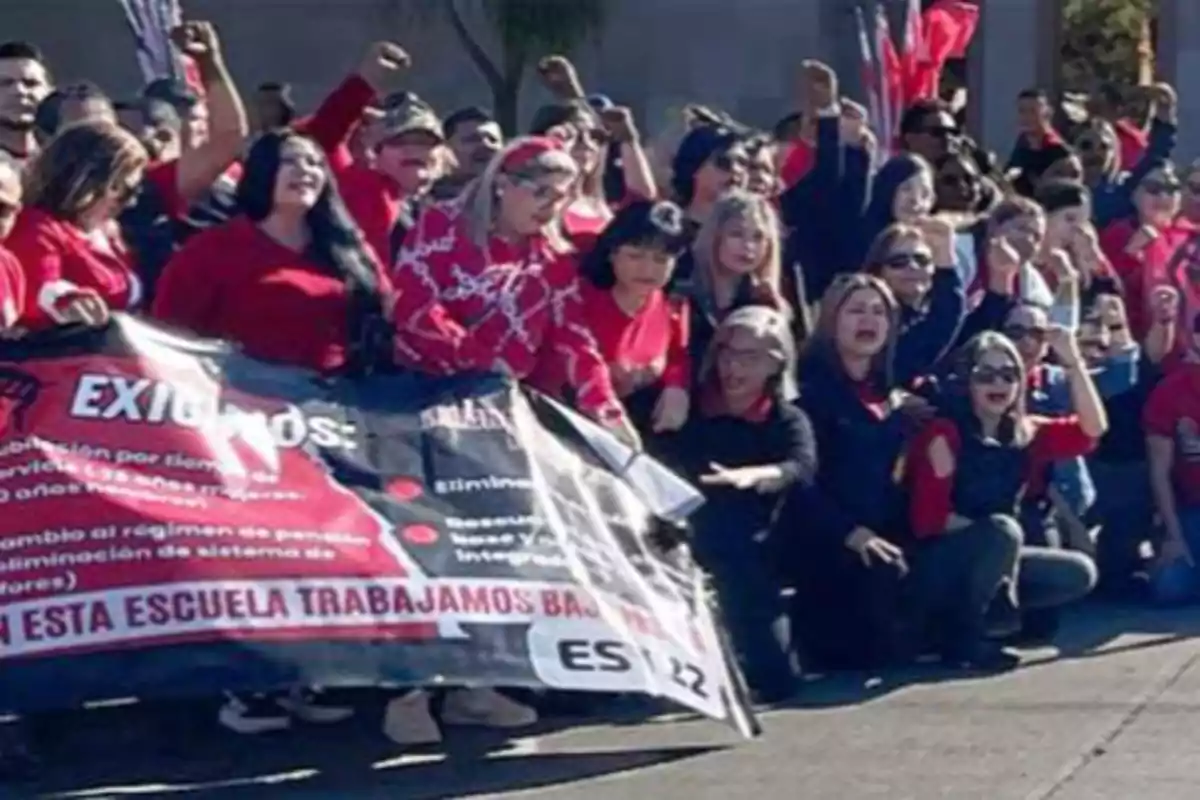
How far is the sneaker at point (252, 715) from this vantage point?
889cm

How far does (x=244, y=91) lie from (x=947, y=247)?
64.9 feet

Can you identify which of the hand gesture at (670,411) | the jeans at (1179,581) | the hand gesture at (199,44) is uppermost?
the hand gesture at (199,44)

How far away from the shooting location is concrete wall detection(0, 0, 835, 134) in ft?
93.5

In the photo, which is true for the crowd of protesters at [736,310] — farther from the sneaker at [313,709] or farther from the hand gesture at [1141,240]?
the hand gesture at [1141,240]

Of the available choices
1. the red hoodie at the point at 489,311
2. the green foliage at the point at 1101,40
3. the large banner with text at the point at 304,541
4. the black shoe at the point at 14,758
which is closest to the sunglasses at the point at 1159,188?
the red hoodie at the point at 489,311

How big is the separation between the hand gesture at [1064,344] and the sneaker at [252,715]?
3321 mm

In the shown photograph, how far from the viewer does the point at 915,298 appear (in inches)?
421

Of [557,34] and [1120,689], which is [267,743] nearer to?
[1120,689]

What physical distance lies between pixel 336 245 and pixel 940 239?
3.01 metres

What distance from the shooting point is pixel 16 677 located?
7.75m

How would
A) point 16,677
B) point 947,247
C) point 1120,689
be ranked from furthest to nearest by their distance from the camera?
point 947,247 < point 1120,689 < point 16,677

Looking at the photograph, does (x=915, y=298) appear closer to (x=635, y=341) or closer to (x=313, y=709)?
(x=635, y=341)

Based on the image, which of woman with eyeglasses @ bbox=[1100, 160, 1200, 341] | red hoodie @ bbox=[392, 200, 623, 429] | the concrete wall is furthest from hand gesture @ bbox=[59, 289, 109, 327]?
the concrete wall

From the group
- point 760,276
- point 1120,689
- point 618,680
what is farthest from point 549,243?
point 1120,689
